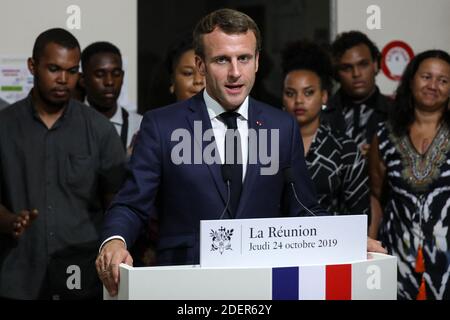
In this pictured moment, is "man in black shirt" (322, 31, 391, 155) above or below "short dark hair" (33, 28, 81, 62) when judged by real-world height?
below

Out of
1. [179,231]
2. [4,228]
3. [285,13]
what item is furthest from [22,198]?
[285,13]

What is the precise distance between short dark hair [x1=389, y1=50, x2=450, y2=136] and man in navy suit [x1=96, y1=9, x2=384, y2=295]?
1.16 meters

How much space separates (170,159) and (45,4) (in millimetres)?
2314

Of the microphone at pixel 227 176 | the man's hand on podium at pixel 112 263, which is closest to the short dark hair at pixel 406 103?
the microphone at pixel 227 176

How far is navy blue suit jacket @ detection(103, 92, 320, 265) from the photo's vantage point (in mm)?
2129

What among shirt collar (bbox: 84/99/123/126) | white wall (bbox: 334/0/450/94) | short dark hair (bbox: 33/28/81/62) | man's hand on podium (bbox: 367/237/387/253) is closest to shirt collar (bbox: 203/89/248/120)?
man's hand on podium (bbox: 367/237/387/253)

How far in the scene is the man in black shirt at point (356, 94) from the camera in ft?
12.0

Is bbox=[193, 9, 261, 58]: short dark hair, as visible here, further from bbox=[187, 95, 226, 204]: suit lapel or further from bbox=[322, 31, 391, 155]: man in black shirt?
bbox=[322, 31, 391, 155]: man in black shirt

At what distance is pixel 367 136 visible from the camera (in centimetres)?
365

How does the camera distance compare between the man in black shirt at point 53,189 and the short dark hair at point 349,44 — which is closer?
the man in black shirt at point 53,189

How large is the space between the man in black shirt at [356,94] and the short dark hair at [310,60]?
25 cm

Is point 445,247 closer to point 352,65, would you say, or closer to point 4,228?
point 352,65

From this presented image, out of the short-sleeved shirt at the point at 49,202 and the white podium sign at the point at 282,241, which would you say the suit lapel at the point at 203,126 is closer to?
the white podium sign at the point at 282,241
